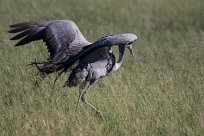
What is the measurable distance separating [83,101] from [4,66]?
1439mm

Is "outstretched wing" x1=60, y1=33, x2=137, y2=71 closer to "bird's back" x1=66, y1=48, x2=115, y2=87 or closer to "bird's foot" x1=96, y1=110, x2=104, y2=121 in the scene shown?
"bird's back" x1=66, y1=48, x2=115, y2=87

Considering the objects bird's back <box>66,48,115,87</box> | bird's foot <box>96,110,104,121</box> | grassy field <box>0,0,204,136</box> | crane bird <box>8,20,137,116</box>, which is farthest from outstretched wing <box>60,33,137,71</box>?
bird's foot <box>96,110,104,121</box>

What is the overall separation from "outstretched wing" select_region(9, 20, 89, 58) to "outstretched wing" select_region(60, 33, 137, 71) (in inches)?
10.9

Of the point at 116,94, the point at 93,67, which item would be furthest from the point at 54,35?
the point at 116,94

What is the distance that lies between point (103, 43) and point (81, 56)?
0.40m

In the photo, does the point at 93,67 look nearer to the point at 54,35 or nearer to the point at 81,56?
the point at 81,56

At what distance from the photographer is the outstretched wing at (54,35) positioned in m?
7.75

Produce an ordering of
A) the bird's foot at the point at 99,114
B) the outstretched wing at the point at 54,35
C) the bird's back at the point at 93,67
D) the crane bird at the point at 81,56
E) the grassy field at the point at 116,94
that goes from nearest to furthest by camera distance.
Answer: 1. the grassy field at the point at 116,94
2. the bird's foot at the point at 99,114
3. the crane bird at the point at 81,56
4. the bird's back at the point at 93,67
5. the outstretched wing at the point at 54,35

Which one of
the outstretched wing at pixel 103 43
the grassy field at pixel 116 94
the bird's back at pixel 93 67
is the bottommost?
the grassy field at pixel 116 94

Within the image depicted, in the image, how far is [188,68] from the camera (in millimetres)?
9000

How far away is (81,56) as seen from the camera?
7.26 m

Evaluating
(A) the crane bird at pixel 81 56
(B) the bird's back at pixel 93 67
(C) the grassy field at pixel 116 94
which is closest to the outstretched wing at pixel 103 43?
(A) the crane bird at pixel 81 56

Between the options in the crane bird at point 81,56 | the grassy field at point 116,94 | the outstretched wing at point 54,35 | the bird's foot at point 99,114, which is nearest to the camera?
the grassy field at point 116,94

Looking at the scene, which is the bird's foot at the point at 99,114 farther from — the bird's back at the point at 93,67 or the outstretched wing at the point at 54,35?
the outstretched wing at the point at 54,35
